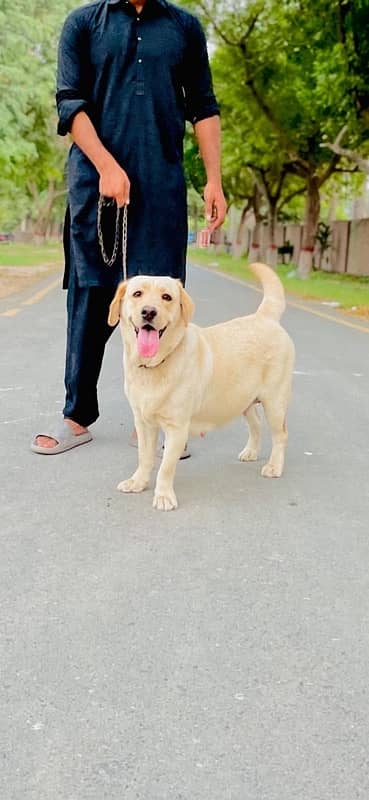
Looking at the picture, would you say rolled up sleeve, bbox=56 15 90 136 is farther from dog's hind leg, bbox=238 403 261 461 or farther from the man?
dog's hind leg, bbox=238 403 261 461

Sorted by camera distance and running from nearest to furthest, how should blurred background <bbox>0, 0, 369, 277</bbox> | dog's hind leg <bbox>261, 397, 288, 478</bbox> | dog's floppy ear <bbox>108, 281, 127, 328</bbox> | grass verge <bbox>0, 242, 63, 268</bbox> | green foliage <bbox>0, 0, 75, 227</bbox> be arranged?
dog's floppy ear <bbox>108, 281, 127, 328</bbox>, dog's hind leg <bbox>261, 397, 288, 478</bbox>, blurred background <bbox>0, 0, 369, 277</bbox>, green foliage <bbox>0, 0, 75, 227</bbox>, grass verge <bbox>0, 242, 63, 268</bbox>

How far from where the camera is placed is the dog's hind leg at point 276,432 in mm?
4305


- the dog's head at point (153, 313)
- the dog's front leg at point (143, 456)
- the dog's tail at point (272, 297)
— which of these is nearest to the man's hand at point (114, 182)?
the dog's head at point (153, 313)

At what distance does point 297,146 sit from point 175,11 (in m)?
25.2

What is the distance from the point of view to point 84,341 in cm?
470

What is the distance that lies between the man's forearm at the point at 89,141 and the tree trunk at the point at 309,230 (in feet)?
81.4

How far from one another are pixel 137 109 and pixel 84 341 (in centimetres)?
115

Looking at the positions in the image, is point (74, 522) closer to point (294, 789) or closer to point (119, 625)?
point (119, 625)

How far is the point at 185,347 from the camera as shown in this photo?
12.5 ft

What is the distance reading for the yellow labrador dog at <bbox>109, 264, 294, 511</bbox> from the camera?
142 inches

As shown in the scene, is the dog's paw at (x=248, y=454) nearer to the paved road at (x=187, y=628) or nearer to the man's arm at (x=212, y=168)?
the paved road at (x=187, y=628)

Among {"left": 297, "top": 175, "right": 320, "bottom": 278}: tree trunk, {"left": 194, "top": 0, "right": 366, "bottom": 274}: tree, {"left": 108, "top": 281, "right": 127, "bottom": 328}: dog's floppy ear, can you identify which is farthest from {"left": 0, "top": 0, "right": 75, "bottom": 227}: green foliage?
{"left": 108, "top": 281, "right": 127, "bottom": 328}: dog's floppy ear

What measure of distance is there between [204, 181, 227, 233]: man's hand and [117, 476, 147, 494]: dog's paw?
127 centimetres

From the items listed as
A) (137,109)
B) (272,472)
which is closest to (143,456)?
(272,472)
